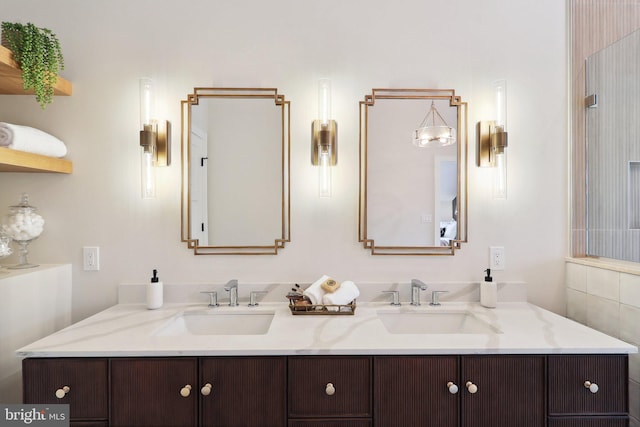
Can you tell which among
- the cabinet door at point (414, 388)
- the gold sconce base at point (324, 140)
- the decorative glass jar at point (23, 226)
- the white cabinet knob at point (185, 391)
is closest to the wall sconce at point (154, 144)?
Result: the decorative glass jar at point (23, 226)

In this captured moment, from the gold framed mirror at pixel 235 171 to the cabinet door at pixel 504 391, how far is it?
107cm

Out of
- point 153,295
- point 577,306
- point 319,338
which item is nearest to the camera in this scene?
point 319,338

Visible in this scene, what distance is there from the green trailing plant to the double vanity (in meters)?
1.08

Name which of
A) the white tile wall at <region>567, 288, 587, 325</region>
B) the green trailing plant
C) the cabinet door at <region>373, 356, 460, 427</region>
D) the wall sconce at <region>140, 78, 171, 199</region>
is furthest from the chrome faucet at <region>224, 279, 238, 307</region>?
the white tile wall at <region>567, 288, 587, 325</region>

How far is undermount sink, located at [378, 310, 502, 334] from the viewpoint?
1670mm

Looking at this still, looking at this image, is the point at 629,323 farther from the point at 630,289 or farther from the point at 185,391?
the point at 185,391

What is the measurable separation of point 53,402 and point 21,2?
1958 millimetres

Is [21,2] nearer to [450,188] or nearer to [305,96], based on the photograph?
[305,96]

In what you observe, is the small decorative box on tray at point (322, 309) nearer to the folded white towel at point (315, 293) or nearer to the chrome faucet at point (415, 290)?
the folded white towel at point (315, 293)

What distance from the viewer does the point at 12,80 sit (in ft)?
5.16

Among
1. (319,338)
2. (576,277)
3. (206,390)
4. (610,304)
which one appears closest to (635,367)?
(610,304)

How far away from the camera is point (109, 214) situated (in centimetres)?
179

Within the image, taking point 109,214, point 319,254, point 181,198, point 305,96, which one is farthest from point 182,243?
point 305,96

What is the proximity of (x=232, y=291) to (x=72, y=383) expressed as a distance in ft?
2.34
